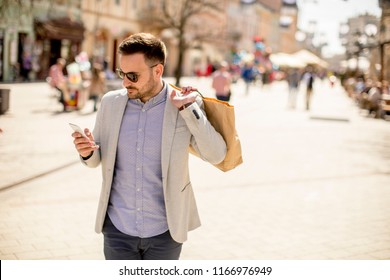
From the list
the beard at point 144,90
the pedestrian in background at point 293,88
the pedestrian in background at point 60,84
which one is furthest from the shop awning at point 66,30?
the beard at point 144,90

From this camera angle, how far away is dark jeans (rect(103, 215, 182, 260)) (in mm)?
2598

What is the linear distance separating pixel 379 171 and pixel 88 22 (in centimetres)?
2616

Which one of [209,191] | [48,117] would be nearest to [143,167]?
[209,191]

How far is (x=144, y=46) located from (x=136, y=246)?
0.94 metres

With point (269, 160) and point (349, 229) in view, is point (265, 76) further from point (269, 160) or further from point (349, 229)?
point (349, 229)

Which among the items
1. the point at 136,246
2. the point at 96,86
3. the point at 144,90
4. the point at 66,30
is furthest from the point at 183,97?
the point at 66,30

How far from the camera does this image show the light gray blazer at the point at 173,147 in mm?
2488

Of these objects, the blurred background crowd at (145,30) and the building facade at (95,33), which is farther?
the building facade at (95,33)

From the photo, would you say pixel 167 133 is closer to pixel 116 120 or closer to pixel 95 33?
pixel 116 120

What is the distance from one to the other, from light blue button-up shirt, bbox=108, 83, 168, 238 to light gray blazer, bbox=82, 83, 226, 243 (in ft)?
0.15

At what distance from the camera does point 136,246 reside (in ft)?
8.54

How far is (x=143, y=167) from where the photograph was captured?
8.39 feet

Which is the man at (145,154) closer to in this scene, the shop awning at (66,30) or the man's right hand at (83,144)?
the man's right hand at (83,144)

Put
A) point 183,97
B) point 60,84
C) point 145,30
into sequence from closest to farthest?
1. point 183,97
2. point 60,84
3. point 145,30
